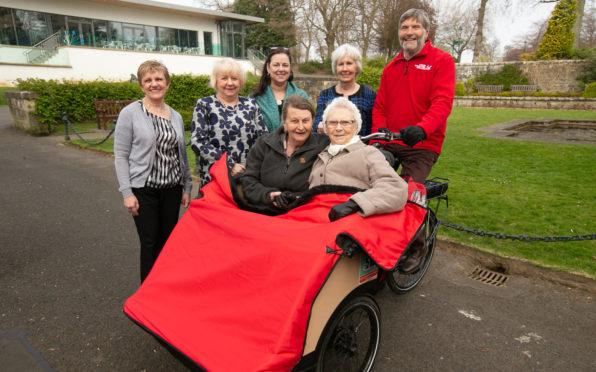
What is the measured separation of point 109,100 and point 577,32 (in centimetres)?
3292

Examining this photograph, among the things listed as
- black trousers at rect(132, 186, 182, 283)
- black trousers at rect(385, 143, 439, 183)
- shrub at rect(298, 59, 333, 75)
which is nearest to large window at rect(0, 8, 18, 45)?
shrub at rect(298, 59, 333, 75)

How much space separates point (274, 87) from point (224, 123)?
2.39 ft

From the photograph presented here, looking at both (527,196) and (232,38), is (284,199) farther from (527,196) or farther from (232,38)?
(232,38)

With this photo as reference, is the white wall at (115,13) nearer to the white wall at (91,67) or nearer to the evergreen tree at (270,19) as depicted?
the white wall at (91,67)

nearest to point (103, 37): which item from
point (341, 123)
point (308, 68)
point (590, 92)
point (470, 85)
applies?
point (308, 68)

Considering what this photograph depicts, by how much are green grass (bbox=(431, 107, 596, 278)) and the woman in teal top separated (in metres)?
2.37

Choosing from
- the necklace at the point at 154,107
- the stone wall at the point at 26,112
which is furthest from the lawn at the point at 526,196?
the stone wall at the point at 26,112

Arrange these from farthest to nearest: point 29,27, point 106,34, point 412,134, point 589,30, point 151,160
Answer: point 589,30 → point 106,34 → point 29,27 → point 151,160 → point 412,134

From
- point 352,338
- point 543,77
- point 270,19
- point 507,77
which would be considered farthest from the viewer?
point 270,19

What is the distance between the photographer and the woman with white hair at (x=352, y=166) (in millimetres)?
2188

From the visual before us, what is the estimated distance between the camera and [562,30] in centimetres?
2686

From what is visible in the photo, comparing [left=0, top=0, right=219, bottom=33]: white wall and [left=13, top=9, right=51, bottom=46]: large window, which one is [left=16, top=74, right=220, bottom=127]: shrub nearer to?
[left=13, top=9, right=51, bottom=46]: large window

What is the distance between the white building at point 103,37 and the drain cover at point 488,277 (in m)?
26.4

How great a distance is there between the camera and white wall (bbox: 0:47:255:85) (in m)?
24.0
